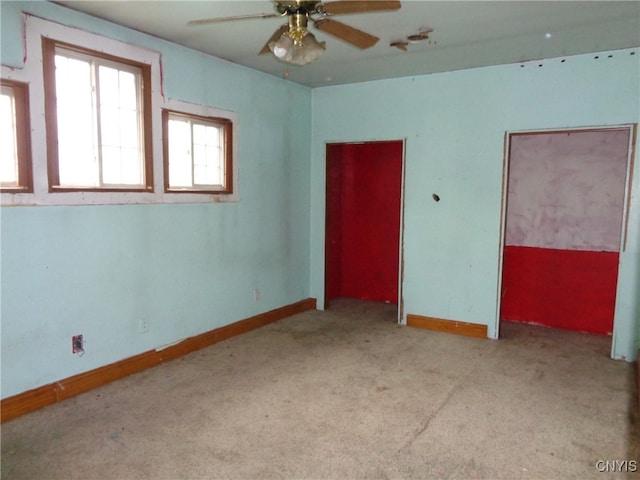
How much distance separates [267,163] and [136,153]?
4.87 feet

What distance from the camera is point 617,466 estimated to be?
2332 millimetres

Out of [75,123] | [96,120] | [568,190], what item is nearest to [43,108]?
[75,123]

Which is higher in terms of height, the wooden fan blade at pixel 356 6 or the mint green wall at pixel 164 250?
the wooden fan blade at pixel 356 6

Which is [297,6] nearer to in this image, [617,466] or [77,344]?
[77,344]

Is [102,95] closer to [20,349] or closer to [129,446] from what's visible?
[20,349]

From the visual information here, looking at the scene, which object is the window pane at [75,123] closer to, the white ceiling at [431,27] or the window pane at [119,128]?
the window pane at [119,128]

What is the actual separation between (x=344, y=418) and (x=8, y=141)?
2675 mm

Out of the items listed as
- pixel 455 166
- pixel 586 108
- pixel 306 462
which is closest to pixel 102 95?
pixel 306 462

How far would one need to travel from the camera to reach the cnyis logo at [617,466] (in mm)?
2297

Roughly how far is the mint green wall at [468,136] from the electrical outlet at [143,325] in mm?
2633

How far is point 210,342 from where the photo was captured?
13.3 feet

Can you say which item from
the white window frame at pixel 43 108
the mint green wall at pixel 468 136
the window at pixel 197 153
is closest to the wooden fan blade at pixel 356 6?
the white window frame at pixel 43 108

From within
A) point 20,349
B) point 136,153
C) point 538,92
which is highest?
point 538,92

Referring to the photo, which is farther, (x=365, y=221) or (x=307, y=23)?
(x=365, y=221)
